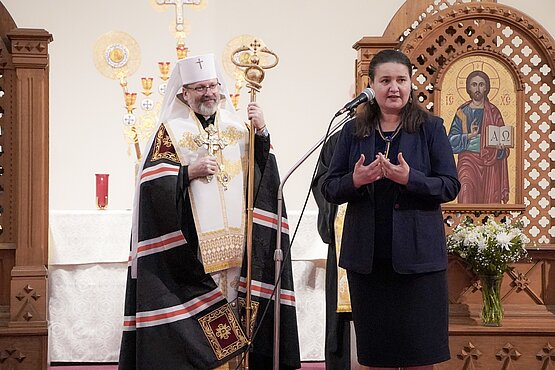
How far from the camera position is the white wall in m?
7.70

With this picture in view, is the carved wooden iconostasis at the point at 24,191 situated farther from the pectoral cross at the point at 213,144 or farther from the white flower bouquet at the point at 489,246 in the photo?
the white flower bouquet at the point at 489,246

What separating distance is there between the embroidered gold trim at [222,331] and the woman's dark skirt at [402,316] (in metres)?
1.03

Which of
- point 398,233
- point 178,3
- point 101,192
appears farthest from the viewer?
point 178,3

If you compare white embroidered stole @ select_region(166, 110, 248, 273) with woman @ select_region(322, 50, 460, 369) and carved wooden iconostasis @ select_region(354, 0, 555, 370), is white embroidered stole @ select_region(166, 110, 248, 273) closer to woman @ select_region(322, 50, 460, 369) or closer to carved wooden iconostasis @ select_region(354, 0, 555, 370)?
woman @ select_region(322, 50, 460, 369)

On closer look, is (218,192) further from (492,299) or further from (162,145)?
(492,299)

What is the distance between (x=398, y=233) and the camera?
316cm

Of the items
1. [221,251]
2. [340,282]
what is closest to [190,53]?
[340,282]

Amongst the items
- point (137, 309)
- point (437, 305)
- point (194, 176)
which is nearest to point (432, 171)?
point (437, 305)

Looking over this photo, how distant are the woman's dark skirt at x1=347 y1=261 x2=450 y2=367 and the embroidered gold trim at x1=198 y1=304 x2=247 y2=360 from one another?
40.4 inches

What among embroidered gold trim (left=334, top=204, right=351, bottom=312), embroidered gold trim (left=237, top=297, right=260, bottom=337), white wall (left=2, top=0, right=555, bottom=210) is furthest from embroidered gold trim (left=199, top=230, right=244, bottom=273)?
white wall (left=2, top=0, right=555, bottom=210)

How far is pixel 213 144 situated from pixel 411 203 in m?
1.26

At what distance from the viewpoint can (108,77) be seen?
754 cm

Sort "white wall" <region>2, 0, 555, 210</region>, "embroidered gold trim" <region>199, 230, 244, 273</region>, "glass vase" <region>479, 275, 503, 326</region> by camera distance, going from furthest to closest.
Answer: "white wall" <region>2, 0, 555, 210</region>
"glass vase" <region>479, 275, 503, 326</region>
"embroidered gold trim" <region>199, 230, 244, 273</region>

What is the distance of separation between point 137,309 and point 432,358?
1479mm
